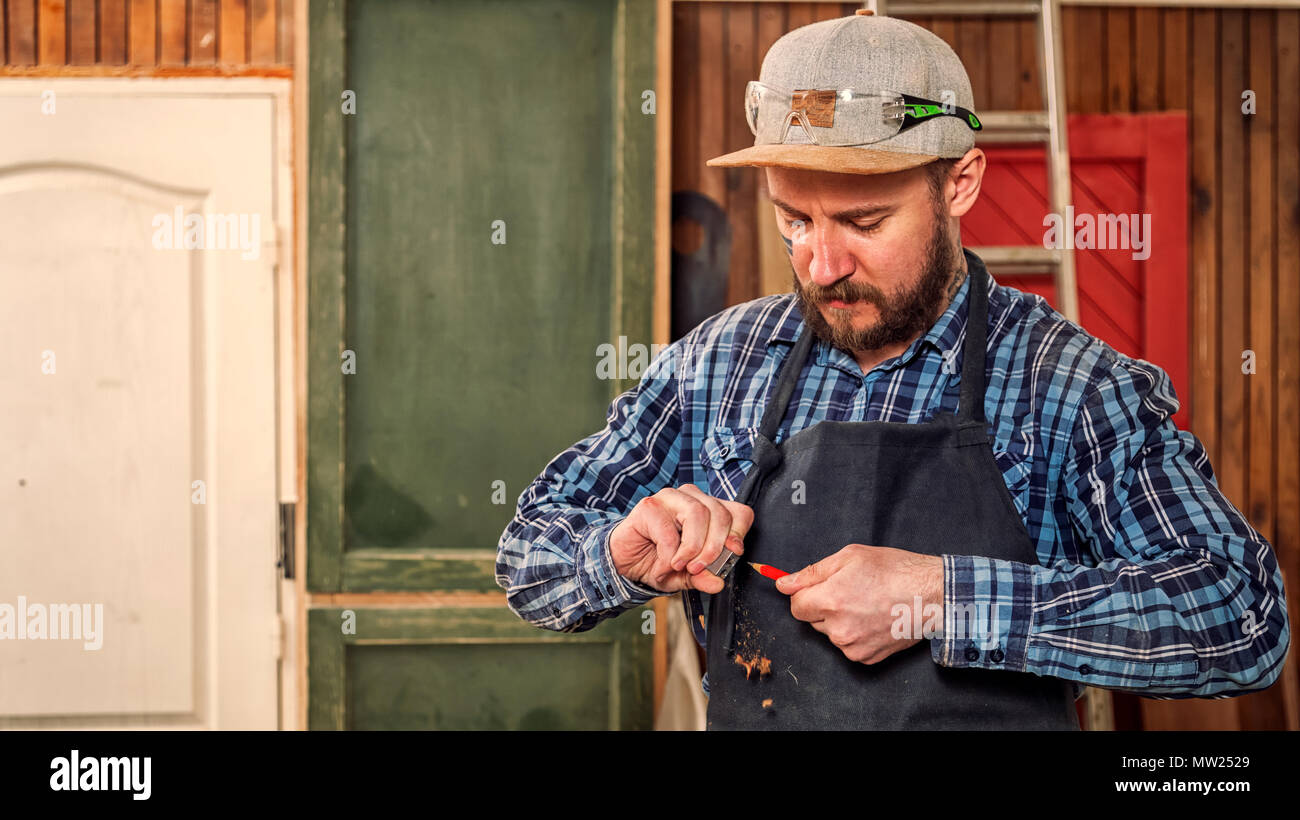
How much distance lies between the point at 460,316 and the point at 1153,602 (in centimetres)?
208

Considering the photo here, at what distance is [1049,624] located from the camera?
1.10 metres

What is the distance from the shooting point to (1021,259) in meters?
2.50

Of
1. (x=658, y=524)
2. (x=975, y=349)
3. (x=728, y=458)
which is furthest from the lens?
(x=728, y=458)

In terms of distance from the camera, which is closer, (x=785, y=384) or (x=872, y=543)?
(x=872, y=543)

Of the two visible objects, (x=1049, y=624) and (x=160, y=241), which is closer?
(x=1049, y=624)

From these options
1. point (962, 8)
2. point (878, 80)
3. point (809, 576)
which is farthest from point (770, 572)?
point (962, 8)

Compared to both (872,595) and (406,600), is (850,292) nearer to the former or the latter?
(872,595)

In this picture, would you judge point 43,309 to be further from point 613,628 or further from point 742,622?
point 742,622
